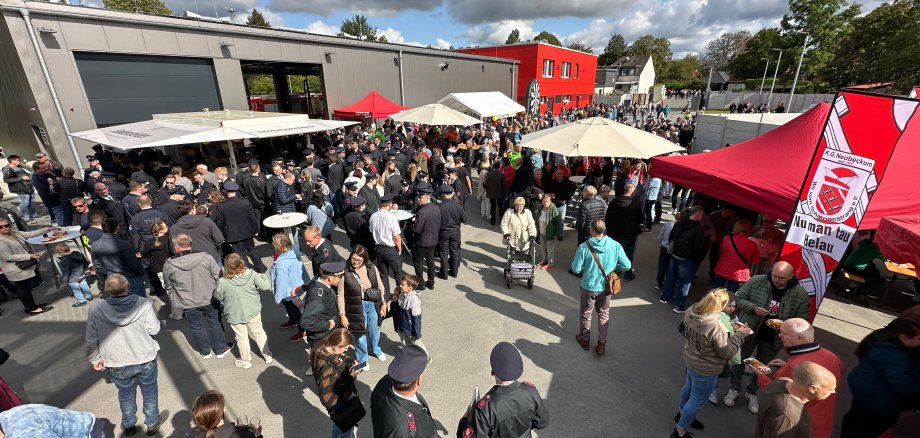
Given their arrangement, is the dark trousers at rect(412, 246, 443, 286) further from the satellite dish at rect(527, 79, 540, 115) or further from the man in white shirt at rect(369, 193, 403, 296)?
the satellite dish at rect(527, 79, 540, 115)

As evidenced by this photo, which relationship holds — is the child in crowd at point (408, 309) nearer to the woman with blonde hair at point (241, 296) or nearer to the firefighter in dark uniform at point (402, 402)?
the woman with blonde hair at point (241, 296)

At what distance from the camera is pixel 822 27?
41125 mm

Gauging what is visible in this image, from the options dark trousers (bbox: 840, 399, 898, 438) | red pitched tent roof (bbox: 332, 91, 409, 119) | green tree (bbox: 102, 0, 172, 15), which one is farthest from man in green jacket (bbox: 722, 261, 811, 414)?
green tree (bbox: 102, 0, 172, 15)

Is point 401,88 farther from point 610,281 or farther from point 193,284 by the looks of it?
point 610,281

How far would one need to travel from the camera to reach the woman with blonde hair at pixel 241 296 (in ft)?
13.7

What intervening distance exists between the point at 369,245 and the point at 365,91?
13799 millimetres

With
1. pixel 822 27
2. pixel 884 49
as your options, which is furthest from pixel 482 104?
pixel 822 27

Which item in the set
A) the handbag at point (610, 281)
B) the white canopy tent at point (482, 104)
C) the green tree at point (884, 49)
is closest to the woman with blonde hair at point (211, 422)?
the handbag at point (610, 281)

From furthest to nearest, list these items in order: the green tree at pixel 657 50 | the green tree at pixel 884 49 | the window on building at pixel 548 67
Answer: the green tree at pixel 657 50 → the window on building at pixel 548 67 → the green tree at pixel 884 49

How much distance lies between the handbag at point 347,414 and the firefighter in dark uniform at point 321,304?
112 cm

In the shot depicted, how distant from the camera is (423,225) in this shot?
19.7 feet

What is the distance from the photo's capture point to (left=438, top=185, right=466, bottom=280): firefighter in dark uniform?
6.22 meters

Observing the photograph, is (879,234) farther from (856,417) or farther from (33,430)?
(33,430)

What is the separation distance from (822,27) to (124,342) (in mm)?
61864
